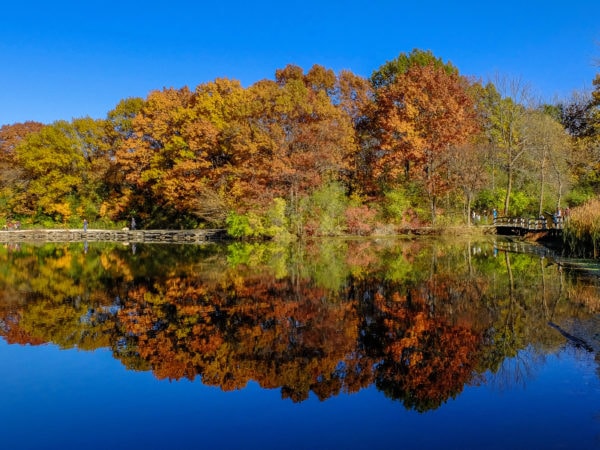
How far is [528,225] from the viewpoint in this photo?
32.8m

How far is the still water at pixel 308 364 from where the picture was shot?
19.9 ft

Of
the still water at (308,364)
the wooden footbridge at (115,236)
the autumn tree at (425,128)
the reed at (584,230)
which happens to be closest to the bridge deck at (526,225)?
the autumn tree at (425,128)

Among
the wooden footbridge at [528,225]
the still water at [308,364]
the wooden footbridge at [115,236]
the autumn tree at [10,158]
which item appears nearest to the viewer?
the still water at [308,364]

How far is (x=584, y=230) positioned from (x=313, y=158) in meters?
20.5

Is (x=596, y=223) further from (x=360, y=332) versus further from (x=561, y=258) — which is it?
(x=360, y=332)

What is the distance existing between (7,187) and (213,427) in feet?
190

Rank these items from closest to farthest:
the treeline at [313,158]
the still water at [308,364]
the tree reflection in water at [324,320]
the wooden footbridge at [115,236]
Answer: the still water at [308,364] → the tree reflection in water at [324,320] → the treeline at [313,158] → the wooden footbridge at [115,236]

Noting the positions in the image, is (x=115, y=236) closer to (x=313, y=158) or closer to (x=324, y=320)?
(x=313, y=158)

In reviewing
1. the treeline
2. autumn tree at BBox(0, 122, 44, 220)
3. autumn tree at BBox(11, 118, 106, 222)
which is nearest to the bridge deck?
the treeline

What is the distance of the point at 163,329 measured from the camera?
→ 10711mm

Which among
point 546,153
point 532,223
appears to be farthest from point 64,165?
point 546,153

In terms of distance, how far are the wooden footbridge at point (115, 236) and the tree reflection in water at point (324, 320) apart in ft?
70.3

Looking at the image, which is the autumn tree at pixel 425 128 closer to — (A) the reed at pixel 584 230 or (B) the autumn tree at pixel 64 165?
(A) the reed at pixel 584 230

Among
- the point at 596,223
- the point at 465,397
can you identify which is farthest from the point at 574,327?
the point at 596,223
